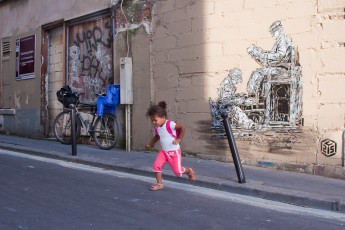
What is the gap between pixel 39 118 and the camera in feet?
45.1

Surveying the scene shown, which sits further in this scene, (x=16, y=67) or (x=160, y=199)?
(x=16, y=67)

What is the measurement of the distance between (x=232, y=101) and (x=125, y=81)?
2884 mm

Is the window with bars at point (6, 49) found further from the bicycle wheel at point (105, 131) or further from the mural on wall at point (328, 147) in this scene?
the mural on wall at point (328, 147)

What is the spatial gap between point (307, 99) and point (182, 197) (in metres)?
2.96

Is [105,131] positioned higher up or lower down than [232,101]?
lower down

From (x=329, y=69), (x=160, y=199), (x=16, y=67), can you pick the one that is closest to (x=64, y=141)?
(x=16, y=67)

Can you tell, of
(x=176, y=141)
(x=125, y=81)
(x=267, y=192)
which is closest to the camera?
(x=267, y=192)

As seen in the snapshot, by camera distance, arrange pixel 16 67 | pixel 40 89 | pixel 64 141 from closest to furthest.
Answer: pixel 64 141
pixel 40 89
pixel 16 67

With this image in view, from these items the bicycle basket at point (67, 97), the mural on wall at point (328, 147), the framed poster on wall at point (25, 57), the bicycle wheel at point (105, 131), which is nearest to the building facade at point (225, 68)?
the mural on wall at point (328, 147)

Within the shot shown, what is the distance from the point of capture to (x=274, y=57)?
27.5ft

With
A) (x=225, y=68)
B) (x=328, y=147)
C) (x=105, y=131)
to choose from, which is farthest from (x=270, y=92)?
(x=105, y=131)

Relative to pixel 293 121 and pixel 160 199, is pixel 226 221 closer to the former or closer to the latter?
pixel 160 199

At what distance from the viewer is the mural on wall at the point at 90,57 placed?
11.7 metres

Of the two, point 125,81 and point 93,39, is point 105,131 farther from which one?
point 93,39
